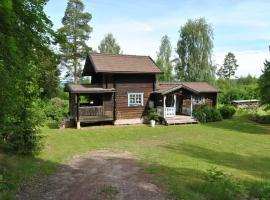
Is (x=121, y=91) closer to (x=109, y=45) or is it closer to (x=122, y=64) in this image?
(x=122, y=64)

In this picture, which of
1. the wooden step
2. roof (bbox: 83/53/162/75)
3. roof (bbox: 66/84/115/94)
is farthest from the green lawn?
roof (bbox: 83/53/162/75)

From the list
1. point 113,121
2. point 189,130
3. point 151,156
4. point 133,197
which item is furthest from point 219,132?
point 133,197

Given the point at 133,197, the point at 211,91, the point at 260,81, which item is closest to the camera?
the point at 133,197

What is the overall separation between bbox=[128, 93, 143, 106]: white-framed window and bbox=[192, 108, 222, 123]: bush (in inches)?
218

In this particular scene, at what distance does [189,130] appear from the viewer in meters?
24.2

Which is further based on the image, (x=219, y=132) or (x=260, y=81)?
(x=260, y=81)

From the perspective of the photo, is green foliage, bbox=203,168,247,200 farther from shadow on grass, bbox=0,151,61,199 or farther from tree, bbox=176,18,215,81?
tree, bbox=176,18,215,81

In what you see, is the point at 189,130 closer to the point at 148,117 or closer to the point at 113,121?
the point at 148,117

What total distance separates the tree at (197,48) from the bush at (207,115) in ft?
67.5

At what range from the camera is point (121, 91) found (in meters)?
26.8

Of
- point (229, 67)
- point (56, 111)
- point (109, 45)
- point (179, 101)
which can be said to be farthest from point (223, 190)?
point (229, 67)

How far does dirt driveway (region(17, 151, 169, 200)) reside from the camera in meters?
8.61

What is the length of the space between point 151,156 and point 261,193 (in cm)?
622

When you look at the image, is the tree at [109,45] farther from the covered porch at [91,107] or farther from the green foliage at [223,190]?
the green foliage at [223,190]
